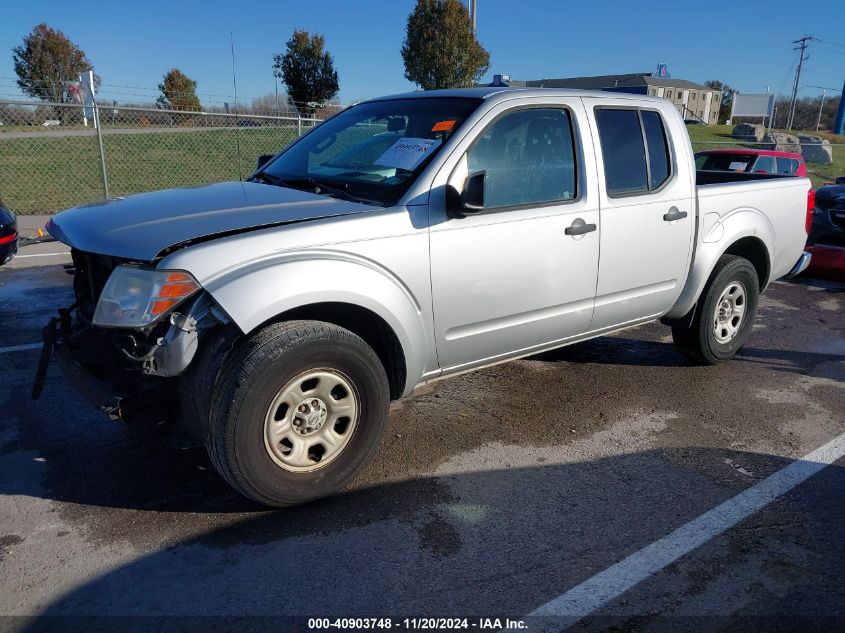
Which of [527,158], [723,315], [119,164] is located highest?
[527,158]

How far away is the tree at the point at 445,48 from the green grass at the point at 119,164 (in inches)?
659

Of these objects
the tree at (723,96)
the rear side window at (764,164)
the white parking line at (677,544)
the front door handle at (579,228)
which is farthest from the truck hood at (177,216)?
the tree at (723,96)

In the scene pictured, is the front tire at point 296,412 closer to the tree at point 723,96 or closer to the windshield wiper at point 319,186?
the windshield wiper at point 319,186

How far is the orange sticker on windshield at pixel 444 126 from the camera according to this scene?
3.70 meters

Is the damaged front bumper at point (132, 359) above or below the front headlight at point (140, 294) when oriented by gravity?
below

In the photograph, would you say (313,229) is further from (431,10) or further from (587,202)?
(431,10)

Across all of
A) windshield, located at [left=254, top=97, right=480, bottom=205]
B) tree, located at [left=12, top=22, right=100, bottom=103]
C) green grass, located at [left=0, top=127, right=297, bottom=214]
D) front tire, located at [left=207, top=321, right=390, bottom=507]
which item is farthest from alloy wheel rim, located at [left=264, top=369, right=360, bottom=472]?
tree, located at [left=12, top=22, right=100, bottom=103]

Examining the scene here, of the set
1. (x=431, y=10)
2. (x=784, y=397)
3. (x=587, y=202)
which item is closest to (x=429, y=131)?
(x=587, y=202)

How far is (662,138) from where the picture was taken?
15.3 ft

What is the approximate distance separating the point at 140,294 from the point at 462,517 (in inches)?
68.9

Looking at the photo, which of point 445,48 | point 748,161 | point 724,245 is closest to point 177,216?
point 724,245

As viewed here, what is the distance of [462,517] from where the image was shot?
10.5ft

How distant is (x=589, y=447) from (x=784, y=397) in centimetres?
181

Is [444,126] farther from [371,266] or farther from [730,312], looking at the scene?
[730,312]
